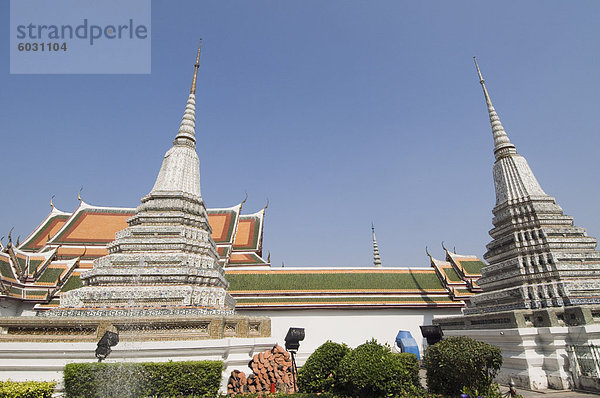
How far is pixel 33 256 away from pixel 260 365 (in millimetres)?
15205

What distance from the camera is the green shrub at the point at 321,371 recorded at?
6449 mm

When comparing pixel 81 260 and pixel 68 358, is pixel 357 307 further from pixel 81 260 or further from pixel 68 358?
pixel 81 260

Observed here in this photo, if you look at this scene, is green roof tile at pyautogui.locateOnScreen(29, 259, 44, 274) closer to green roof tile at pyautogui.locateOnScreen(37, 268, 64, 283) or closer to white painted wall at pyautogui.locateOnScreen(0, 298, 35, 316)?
green roof tile at pyautogui.locateOnScreen(37, 268, 64, 283)

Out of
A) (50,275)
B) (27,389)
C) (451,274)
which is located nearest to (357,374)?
(27,389)

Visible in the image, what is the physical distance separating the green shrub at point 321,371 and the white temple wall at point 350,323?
9718 millimetres

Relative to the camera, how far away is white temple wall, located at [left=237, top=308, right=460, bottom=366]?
16.1 metres

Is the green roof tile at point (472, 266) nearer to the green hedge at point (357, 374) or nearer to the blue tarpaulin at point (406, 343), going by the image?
the blue tarpaulin at point (406, 343)

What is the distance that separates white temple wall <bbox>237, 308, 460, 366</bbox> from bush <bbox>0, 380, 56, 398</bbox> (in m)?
10.0

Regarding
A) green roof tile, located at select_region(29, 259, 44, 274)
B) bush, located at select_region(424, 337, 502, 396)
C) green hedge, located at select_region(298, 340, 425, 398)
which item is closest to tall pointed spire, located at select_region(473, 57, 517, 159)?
bush, located at select_region(424, 337, 502, 396)

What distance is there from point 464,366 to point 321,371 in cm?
259

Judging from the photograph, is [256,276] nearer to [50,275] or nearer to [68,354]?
[50,275]

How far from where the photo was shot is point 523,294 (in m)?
10.9

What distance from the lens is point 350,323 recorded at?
16.4m

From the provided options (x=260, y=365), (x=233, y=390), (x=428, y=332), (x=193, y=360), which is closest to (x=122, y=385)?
(x=193, y=360)
